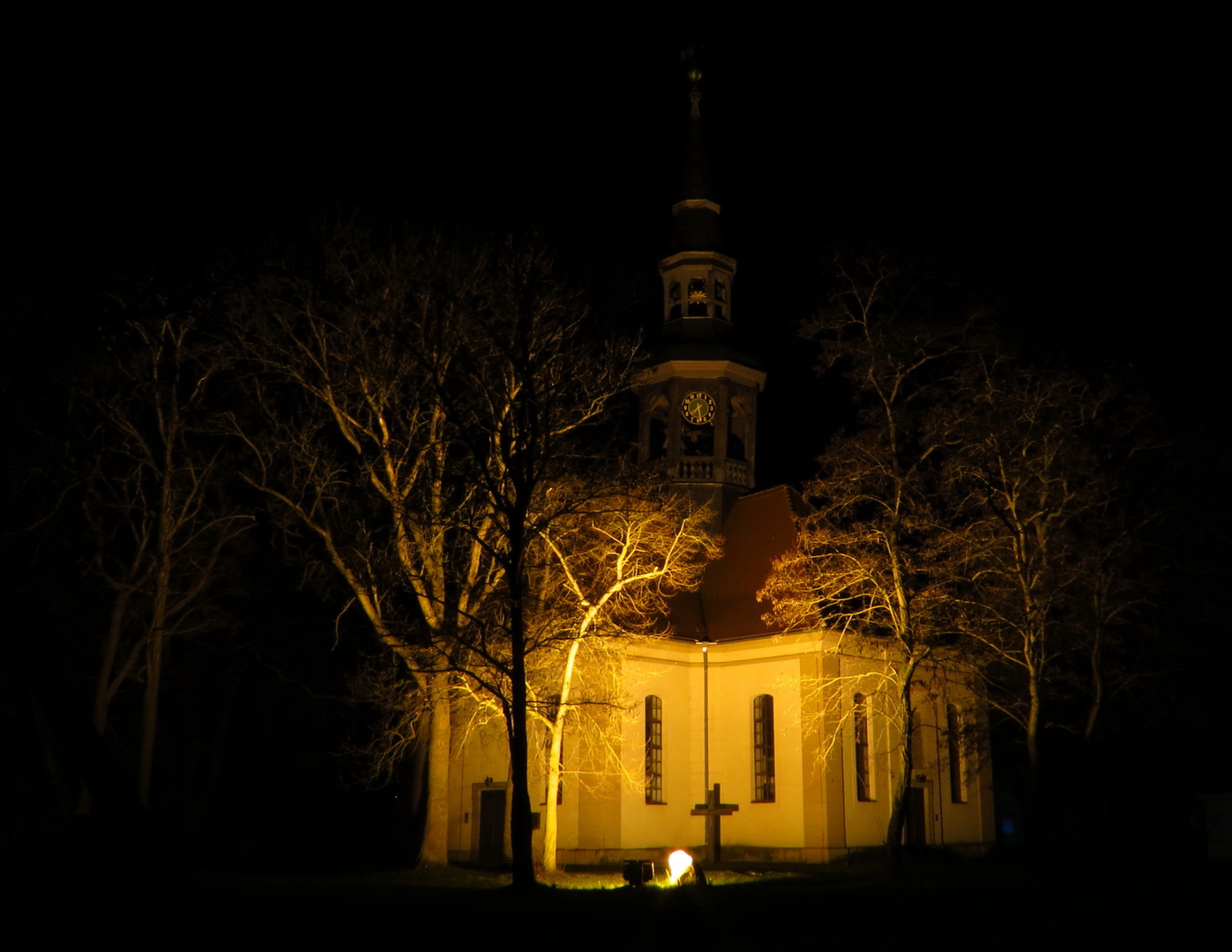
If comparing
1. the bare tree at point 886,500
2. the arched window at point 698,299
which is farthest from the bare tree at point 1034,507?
the arched window at point 698,299

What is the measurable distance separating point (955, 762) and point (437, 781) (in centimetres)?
1678

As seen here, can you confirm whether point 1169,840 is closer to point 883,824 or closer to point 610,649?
point 883,824

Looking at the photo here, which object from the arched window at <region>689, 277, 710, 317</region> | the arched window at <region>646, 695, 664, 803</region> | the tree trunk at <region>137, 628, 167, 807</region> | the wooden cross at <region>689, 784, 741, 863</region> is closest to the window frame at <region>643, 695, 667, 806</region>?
the arched window at <region>646, 695, 664, 803</region>

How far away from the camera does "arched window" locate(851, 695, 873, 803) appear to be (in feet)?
99.6

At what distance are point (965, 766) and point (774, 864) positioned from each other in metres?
7.51

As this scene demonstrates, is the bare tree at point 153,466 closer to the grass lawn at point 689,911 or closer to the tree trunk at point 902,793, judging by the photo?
the grass lawn at point 689,911

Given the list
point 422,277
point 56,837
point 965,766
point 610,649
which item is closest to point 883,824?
point 965,766

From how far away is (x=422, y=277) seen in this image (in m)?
20.4

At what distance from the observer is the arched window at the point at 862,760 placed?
30.3m

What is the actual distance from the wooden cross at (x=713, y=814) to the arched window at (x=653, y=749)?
11.4 feet

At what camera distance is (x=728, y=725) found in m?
31.4

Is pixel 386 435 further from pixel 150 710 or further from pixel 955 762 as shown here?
pixel 955 762

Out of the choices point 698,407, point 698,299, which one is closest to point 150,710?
point 698,407

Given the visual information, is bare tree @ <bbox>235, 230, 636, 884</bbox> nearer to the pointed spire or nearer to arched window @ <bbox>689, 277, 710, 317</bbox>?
arched window @ <bbox>689, 277, 710, 317</bbox>
